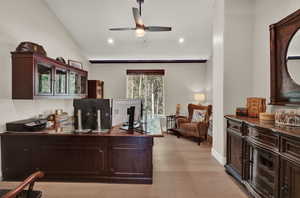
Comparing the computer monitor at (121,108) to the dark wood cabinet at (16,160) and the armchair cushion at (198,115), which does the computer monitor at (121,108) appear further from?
the armchair cushion at (198,115)

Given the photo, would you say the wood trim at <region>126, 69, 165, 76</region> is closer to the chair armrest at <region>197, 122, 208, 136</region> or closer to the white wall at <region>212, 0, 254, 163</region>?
the chair armrest at <region>197, 122, 208, 136</region>

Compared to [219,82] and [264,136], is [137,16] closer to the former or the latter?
[219,82]

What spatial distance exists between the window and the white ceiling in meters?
0.74

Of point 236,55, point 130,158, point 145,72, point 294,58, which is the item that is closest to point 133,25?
point 145,72

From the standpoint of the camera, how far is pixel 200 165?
357 cm

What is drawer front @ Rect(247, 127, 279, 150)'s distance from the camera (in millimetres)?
1990

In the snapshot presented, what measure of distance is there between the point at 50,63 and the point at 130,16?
7.05ft

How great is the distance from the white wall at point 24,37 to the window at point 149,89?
2485mm

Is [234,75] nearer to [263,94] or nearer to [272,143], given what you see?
[263,94]

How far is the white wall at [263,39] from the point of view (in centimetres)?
287

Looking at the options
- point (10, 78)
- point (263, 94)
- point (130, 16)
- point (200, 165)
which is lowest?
point (200, 165)

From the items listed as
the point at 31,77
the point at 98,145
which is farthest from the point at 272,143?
the point at 31,77

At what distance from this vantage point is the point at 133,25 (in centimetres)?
491

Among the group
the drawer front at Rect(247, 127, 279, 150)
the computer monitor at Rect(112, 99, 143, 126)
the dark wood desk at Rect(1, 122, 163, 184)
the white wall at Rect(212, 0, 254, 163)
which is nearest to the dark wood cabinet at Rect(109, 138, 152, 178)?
the dark wood desk at Rect(1, 122, 163, 184)
